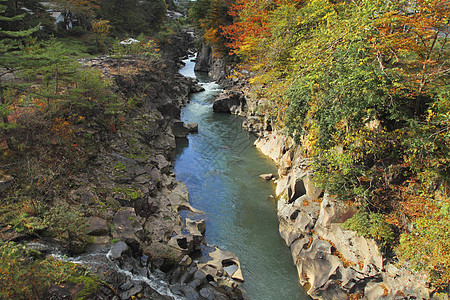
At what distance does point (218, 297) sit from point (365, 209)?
278 inches

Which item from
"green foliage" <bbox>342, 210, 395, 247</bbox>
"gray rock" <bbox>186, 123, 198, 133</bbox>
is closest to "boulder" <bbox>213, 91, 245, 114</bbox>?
"gray rock" <bbox>186, 123, 198, 133</bbox>

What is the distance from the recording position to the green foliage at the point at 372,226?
34.0 feet

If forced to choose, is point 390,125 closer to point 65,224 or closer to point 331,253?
point 331,253

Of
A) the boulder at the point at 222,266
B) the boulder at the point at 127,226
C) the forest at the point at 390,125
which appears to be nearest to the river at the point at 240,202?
the boulder at the point at 222,266

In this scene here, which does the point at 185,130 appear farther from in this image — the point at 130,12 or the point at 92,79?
the point at 130,12

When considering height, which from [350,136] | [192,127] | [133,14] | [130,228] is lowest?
[192,127]

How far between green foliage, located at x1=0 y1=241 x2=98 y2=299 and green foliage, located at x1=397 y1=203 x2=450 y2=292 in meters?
10.3

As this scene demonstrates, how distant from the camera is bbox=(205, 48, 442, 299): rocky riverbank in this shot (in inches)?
398

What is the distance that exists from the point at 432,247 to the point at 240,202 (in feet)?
33.4

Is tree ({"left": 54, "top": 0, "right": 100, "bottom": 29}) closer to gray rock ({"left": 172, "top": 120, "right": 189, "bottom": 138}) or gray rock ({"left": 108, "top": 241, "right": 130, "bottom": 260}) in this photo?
gray rock ({"left": 172, "top": 120, "right": 189, "bottom": 138})

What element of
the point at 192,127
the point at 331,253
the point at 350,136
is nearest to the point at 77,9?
the point at 192,127

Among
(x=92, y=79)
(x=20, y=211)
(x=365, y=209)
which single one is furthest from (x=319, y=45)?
(x=20, y=211)

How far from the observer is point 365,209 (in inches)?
452

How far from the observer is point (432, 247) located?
28.4 feet
